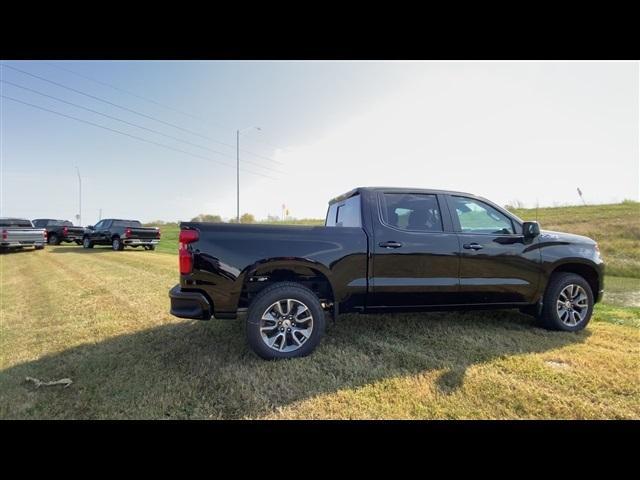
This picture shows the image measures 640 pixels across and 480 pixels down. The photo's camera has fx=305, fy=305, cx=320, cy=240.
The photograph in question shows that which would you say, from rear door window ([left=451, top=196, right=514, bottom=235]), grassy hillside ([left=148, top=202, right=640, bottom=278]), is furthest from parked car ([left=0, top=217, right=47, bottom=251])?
grassy hillside ([left=148, top=202, right=640, bottom=278])

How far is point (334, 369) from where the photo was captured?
9.95 feet

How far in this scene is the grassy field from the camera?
244cm

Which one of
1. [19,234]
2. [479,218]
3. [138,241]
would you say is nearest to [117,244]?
[138,241]

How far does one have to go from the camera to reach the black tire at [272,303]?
3.20 metres

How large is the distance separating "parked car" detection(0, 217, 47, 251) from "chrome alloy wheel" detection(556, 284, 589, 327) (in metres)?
21.4

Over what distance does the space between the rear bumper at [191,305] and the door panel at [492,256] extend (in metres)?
3.00

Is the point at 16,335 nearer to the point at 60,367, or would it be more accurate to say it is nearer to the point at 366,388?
the point at 60,367

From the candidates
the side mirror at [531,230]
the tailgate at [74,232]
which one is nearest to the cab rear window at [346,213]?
the side mirror at [531,230]

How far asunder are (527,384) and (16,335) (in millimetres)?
6153

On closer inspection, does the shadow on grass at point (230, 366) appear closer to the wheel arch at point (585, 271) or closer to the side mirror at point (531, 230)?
the wheel arch at point (585, 271)
